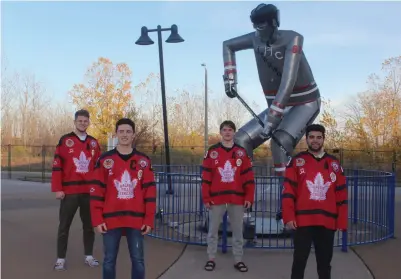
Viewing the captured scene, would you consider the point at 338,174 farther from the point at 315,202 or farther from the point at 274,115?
the point at 274,115

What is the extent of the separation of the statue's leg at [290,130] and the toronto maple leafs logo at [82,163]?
106 inches

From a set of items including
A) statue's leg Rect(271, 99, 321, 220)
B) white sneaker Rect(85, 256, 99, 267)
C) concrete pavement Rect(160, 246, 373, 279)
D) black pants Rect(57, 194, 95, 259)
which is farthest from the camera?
statue's leg Rect(271, 99, 321, 220)

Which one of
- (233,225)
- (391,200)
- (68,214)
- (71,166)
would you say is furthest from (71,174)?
(391,200)

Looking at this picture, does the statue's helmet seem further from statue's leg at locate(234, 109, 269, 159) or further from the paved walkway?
the paved walkway

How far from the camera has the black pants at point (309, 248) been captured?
3863mm

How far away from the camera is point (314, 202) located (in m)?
3.90

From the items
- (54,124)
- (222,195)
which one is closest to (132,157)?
(222,195)

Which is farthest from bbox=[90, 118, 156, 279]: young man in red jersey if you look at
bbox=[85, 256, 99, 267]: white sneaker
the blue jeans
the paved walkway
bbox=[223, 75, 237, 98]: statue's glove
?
bbox=[223, 75, 237, 98]: statue's glove

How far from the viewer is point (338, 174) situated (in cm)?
398

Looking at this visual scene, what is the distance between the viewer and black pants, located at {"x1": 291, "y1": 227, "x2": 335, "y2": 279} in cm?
386

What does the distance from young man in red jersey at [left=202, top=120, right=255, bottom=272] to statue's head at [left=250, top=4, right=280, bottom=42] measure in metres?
1.81

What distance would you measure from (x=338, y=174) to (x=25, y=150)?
1213 inches

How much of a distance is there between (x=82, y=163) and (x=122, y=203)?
5.01 feet

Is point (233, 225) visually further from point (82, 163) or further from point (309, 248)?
point (82, 163)
